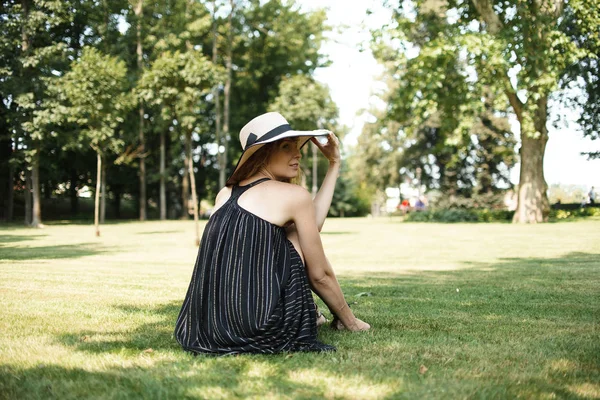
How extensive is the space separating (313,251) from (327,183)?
2.60 feet

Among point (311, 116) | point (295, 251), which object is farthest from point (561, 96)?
point (295, 251)

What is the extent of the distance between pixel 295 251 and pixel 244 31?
42.5m

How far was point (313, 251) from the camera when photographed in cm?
405

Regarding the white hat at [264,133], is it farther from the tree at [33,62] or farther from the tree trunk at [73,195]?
the tree trunk at [73,195]

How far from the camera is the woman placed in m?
3.77

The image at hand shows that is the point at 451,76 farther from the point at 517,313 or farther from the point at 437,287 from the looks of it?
the point at 517,313

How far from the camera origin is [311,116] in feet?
148

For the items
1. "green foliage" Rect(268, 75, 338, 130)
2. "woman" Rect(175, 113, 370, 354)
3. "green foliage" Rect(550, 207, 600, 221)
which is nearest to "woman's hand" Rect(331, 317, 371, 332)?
"woman" Rect(175, 113, 370, 354)

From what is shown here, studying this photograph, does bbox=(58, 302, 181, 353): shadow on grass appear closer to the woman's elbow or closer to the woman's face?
the woman's elbow

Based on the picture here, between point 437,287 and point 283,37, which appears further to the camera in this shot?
point 283,37

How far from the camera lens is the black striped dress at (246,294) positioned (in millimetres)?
3750

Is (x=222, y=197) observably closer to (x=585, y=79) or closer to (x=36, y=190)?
(x=36, y=190)

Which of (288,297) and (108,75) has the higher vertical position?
(108,75)

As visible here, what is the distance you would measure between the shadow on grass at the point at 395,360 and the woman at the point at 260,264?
19 centimetres
